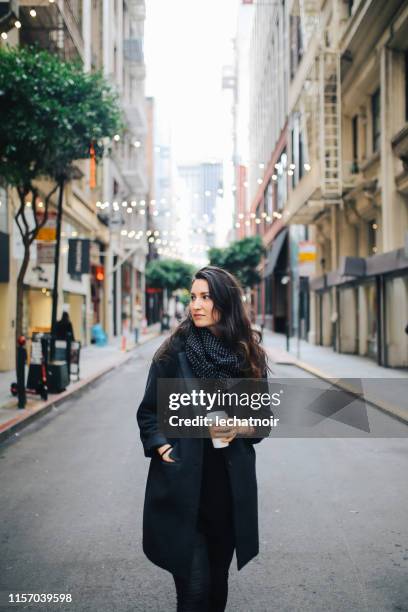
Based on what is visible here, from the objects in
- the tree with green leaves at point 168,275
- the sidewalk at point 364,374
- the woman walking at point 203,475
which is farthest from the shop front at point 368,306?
the tree with green leaves at point 168,275

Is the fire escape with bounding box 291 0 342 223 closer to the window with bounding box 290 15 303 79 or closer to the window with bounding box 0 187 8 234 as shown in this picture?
the window with bounding box 290 15 303 79

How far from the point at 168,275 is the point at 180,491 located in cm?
5877

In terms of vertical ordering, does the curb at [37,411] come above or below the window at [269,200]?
below

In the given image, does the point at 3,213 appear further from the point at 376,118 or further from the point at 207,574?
the point at 207,574

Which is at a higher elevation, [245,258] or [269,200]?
[269,200]

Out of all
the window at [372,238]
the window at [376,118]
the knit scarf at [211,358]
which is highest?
the window at [376,118]

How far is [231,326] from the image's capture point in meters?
2.90

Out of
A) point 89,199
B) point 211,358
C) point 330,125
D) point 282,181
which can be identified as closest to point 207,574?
point 211,358

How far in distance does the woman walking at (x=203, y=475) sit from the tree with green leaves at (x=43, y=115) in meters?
9.86

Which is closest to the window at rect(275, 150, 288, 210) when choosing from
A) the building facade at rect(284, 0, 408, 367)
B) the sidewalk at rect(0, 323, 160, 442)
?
the building facade at rect(284, 0, 408, 367)

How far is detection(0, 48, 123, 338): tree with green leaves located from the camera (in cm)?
1195

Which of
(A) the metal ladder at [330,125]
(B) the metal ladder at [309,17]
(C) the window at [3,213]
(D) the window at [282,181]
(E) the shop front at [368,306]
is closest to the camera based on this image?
(E) the shop front at [368,306]

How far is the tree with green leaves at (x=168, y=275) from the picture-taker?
61250mm

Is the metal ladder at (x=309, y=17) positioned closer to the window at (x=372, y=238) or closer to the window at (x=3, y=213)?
the window at (x=372, y=238)
